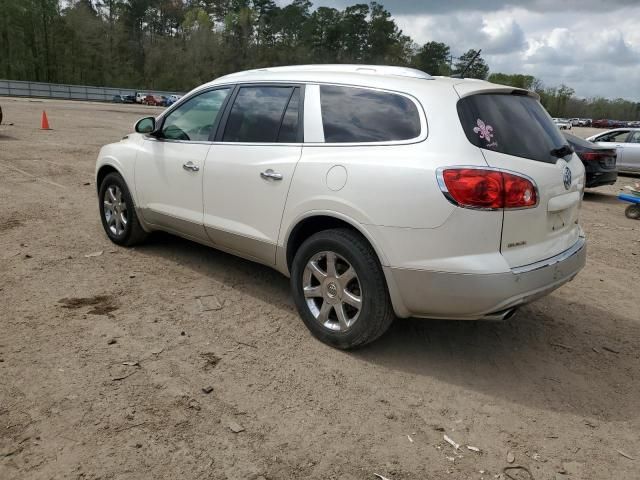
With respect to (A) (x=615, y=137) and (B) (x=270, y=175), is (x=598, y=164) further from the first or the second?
(B) (x=270, y=175)

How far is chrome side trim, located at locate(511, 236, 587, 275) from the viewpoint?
127 inches

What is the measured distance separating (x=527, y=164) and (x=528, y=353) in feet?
4.79

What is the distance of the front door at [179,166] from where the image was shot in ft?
15.2

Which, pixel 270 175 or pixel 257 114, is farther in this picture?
pixel 257 114

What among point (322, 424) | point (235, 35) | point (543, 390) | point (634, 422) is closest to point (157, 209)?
point (322, 424)

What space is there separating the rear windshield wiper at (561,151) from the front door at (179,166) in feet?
8.56

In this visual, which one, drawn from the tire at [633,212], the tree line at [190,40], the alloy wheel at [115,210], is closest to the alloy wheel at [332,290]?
the alloy wheel at [115,210]

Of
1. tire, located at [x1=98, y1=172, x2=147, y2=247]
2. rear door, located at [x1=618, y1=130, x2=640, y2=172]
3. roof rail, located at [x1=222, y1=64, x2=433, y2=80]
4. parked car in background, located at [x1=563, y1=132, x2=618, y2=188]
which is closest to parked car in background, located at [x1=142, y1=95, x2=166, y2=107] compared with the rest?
rear door, located at [x1=618, y1=130, x2=640, y2=172]

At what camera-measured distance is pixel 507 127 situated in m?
3.41

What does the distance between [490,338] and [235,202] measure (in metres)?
2.23

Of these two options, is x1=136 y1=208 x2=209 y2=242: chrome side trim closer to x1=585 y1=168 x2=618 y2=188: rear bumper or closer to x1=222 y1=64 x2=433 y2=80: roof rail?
x1=222 y1=64 x2=433 y2=80: roof rail

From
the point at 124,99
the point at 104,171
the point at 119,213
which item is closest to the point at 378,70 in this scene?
the point at 119,213

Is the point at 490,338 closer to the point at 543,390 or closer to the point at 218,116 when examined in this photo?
the point at 543,390

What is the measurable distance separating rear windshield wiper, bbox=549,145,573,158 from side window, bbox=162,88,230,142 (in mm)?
2613
